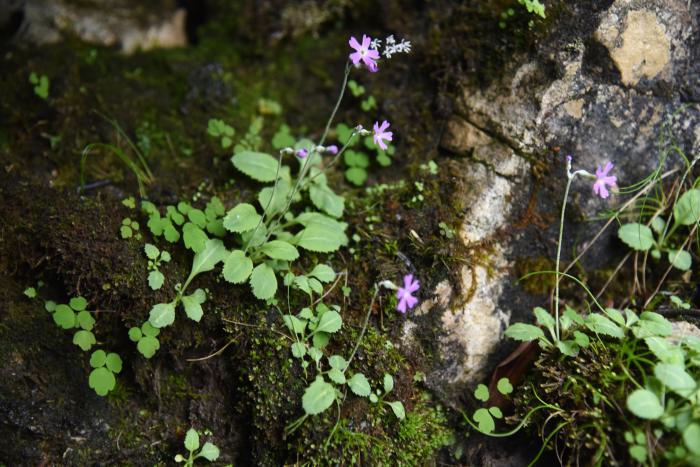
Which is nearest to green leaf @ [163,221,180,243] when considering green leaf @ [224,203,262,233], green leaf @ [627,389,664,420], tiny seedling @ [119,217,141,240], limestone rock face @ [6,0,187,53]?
tiny seedling @ [119,217,141,240]

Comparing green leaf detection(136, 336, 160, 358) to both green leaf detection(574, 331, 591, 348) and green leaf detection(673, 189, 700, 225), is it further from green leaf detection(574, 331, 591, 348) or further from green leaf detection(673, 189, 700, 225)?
green leaf detection(673, 189, 700, 225)

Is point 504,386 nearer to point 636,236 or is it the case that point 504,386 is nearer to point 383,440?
point 383,440

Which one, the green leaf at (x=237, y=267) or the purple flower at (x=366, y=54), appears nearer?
the purple flower at (x=366, y=54)

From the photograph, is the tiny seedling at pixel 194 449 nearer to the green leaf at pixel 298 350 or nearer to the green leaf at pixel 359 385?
the green leaf at pixel 298 350

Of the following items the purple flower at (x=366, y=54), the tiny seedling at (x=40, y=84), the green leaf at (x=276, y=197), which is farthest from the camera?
the tiny seedling at (x=40, y=84)

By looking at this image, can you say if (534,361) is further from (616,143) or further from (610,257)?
(616,143)

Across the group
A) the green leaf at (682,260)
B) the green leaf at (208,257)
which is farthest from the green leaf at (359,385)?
the green leaf at (682,260)
